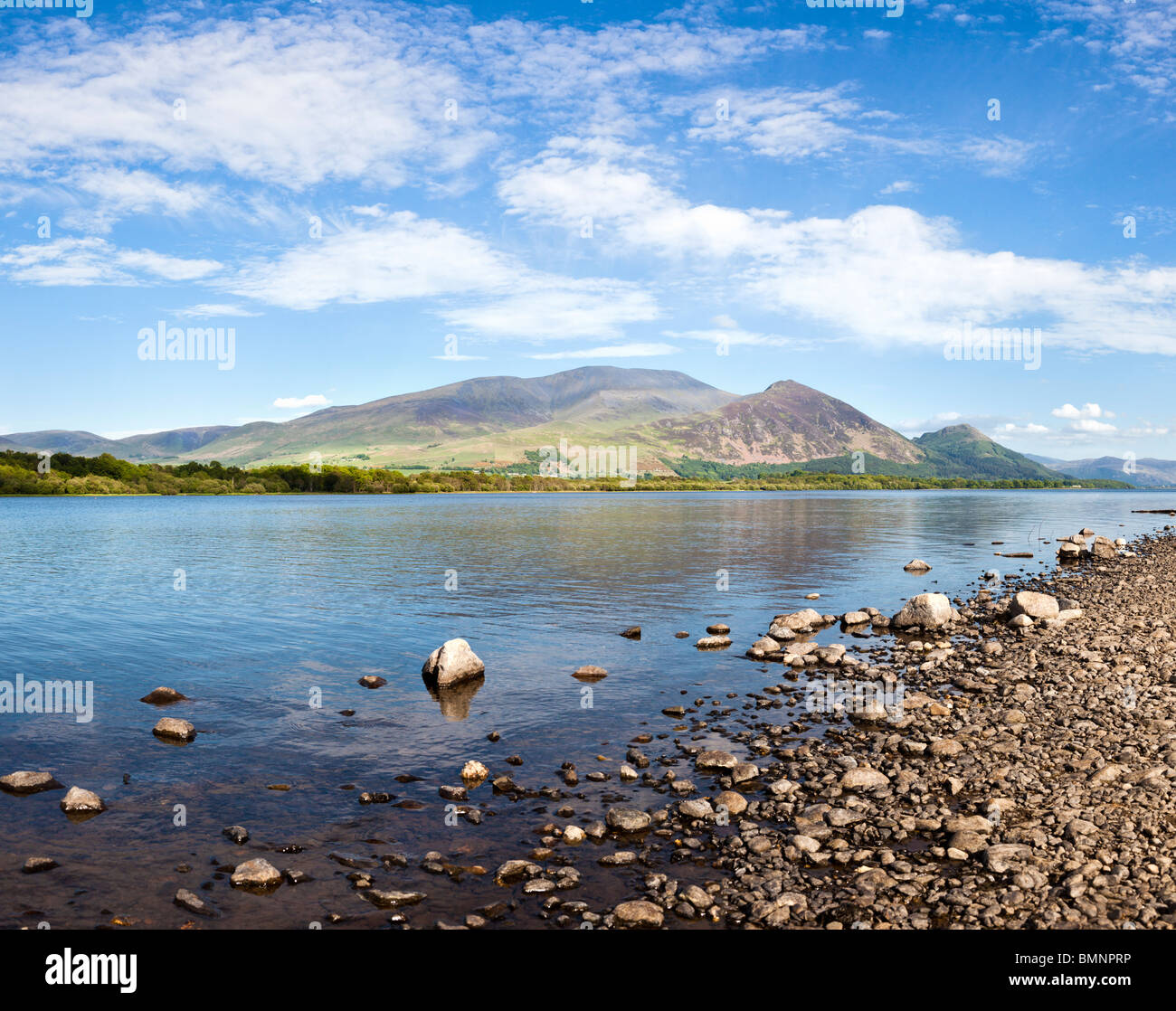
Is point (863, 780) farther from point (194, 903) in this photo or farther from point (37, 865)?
point (37, 865)

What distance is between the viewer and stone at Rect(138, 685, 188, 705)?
78.7 ft

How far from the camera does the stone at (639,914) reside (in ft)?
36.8

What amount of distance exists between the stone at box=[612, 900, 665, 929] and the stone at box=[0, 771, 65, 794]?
1439 cm

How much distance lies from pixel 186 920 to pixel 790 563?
56.8 m

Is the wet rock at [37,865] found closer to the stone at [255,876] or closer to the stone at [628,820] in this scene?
the stone at [255,876]

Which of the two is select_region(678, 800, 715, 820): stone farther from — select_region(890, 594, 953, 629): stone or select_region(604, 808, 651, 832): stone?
select_region(890, 594, 953, 629): stone

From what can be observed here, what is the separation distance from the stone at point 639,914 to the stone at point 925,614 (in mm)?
26855

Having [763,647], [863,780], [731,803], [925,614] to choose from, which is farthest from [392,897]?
[925,614]

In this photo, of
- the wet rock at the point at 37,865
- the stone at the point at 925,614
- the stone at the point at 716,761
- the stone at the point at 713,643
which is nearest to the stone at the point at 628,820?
the stone at the point at 716,761

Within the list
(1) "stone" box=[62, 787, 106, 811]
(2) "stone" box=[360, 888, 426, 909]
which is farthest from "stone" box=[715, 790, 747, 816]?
(1) "stone" box=[62, 787, 106, 811]

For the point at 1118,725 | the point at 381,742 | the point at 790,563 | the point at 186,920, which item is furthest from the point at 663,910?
the point at 790,563

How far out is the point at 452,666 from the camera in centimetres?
2581
